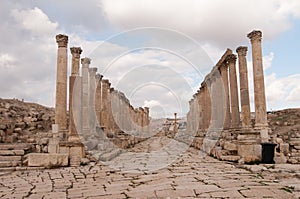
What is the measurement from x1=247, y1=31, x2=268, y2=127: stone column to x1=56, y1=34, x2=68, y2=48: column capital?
8.70m

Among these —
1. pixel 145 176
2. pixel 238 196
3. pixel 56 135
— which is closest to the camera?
pixel 238 196

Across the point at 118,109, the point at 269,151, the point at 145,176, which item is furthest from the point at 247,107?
the point at 118,109

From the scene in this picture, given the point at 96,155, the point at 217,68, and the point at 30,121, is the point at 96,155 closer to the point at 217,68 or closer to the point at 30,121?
the point at 30,121

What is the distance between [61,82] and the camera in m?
14.0

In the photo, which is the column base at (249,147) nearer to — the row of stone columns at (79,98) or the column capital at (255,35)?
the column capital at (255,35)

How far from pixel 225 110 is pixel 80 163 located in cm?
1095

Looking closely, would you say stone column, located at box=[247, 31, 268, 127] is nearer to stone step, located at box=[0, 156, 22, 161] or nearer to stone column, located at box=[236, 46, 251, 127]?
stone column, located at box=[236, 46, 251, 127]

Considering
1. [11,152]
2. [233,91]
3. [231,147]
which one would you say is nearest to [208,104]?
[233,91]

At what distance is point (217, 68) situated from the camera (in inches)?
771

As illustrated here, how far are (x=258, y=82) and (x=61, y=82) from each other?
920 centimetres

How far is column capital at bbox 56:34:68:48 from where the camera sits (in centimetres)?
1406

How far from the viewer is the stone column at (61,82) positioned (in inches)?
549

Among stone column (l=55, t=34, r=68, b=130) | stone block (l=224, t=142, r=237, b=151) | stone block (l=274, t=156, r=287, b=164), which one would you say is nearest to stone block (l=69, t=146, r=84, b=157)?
stone column (l=55, t=34, r=68, b=130)

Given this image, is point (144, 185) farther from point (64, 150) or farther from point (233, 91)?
point (233, 91)
